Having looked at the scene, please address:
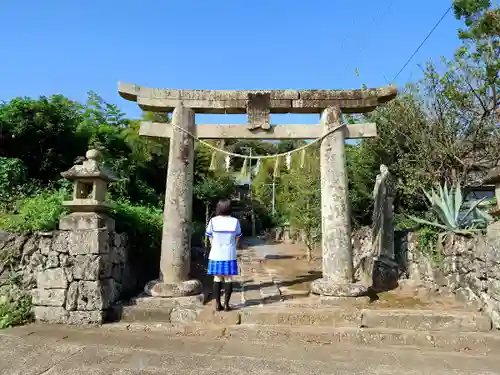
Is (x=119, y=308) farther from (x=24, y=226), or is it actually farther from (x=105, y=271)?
(x=24, y=226)

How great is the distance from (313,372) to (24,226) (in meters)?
4.64

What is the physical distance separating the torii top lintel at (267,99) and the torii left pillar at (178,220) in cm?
23

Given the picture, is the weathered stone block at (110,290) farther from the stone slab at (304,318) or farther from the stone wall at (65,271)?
the stone slab at (304,318)

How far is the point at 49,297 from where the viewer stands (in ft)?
16.2

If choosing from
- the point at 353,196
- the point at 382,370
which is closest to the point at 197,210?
the point at 353,196

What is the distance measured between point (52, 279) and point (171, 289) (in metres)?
1.69

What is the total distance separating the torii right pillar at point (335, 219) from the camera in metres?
5.70

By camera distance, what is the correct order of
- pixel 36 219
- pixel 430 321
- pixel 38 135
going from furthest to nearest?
pixel 38 135 < pixel 36 219 < pixel 430 321

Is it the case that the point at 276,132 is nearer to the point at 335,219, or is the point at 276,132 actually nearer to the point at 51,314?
the point at 335,219

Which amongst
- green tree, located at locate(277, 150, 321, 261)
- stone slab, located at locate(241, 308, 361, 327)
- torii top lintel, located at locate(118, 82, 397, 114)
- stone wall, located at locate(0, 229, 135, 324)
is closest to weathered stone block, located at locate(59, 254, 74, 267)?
stone wall, located at locate(0, 229, 135, 324)

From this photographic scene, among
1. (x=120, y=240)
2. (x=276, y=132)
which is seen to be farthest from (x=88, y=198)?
(x=276, y=132)

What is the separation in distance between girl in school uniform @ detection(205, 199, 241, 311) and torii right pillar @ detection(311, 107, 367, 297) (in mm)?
1594

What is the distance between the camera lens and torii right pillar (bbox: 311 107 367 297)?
5696 millimetres

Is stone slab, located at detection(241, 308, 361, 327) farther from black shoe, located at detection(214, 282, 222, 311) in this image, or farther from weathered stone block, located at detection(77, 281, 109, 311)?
weathered stone block, located at detection(77, 281, 109, 311)
